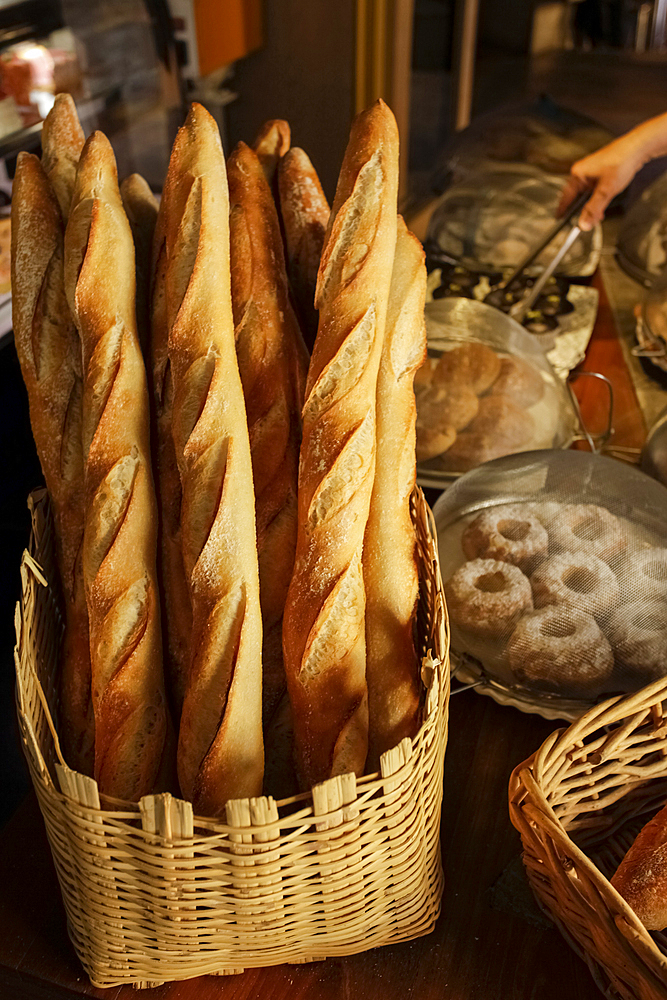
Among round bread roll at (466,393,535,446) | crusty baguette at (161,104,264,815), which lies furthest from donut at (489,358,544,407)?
crusty baguette at (161,104,264,815)

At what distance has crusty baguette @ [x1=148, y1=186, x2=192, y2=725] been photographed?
2.16ft

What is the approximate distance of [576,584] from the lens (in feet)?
2.58

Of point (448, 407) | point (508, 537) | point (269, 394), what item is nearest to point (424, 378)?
point (448, 407)

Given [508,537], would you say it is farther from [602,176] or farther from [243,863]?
[602,176]

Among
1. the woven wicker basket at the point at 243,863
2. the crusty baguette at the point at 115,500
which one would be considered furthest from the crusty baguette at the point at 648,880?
the crusty baguette at the point at 115,500

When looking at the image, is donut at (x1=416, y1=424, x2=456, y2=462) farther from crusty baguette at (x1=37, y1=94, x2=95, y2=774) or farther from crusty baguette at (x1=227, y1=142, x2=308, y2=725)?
crusty baguette at (x1=37, y1=94, x2=95, y2=774)

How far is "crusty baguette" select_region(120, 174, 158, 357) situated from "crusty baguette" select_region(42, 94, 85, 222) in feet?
0.17

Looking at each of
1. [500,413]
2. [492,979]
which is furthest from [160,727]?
[500,413]

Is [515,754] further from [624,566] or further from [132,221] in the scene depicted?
[132,221]

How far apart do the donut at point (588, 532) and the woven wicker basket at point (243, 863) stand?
238 millimetres

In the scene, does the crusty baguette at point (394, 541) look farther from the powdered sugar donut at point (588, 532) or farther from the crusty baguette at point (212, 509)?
the powdered sugar donut at point (588, 532)

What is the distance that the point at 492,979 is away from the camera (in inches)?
23.9

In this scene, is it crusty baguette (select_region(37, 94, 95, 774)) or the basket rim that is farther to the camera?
crusty baguette (select_region(37, 94, 95, 774))

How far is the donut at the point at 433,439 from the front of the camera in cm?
105
